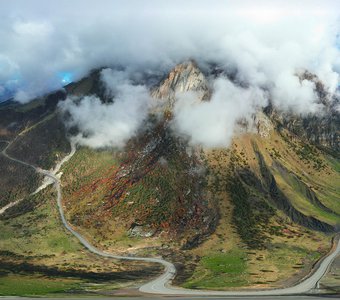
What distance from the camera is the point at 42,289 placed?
600 ft

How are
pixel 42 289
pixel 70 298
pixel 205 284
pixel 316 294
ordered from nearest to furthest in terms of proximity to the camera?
pixel 70 298
pixel 316 294
pixel 42 289
pixel 205 284

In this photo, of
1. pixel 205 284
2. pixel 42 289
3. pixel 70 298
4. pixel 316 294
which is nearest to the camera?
pixel 70 298

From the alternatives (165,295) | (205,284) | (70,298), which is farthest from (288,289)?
(70,298)

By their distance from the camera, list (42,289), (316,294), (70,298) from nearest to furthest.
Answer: (70,298), (316,294), (42,289)

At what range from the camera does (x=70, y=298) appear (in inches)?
6240

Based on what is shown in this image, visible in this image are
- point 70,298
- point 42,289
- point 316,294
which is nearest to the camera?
point 70,298

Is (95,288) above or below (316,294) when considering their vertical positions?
above

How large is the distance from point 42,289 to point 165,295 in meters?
46.7

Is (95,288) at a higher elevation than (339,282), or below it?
higher

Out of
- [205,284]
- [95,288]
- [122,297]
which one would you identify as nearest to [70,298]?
[122,297]

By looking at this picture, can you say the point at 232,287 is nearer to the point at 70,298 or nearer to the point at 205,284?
the point at 205,284

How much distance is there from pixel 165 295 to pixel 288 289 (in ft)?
157

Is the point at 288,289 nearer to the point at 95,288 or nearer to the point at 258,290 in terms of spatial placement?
the point at 258,290

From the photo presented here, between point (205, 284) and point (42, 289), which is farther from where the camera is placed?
point (205, 284)
